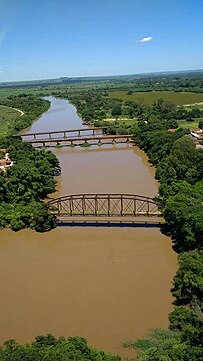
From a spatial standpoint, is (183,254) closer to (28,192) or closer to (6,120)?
(28,192)

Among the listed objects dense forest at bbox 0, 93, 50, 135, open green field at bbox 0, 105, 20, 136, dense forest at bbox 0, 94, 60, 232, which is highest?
dense forest at bbox 0, 94, 60, 232

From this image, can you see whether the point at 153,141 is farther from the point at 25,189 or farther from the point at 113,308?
the point at 113,308

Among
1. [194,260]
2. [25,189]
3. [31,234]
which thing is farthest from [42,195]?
[194,260]

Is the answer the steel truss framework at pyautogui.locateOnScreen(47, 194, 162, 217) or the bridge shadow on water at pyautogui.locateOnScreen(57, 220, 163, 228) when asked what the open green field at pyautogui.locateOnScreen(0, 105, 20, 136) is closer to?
the steel truss framework at pyautogui.locateOnScreen(47, 194, 162, 217)

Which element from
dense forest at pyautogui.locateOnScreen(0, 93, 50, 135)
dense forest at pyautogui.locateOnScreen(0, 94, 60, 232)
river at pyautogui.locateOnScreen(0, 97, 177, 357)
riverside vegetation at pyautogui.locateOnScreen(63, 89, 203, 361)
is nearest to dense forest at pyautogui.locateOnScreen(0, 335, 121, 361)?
riverside vegetation at pyautogui.locateOnScreen(63, 89, 203, 361)

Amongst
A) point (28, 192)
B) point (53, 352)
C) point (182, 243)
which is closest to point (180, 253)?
point (182, 243)

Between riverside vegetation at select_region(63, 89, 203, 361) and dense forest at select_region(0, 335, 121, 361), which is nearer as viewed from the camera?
dense forest at select_region(0, 335, 121, 361)

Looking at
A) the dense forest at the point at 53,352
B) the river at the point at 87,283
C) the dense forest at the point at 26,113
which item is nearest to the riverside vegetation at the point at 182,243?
the river at the point at 87,283
